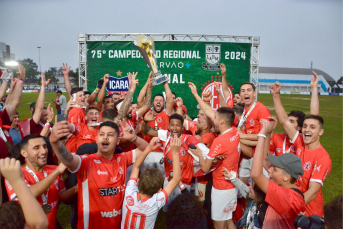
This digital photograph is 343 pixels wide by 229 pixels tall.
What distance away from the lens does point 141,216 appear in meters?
2.64

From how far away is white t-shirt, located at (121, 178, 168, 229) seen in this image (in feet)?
8.56

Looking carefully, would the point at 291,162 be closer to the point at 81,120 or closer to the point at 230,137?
the point at 230,137

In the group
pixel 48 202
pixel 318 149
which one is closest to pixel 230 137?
pixel 318 149

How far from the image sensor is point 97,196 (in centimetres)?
294

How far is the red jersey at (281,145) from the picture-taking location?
4.16 metres

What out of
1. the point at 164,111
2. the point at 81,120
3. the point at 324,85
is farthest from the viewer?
the point at 324,85

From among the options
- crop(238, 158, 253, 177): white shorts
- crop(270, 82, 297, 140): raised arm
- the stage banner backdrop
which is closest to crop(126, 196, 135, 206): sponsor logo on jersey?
crop(270, 82, 297, 140): raised arm

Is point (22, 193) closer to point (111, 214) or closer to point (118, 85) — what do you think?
point (111, 214)

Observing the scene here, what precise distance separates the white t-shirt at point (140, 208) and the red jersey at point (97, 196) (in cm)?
33

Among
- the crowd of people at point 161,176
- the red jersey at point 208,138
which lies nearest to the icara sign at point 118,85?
the crowd of people at point 161,176

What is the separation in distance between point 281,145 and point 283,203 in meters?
2.10

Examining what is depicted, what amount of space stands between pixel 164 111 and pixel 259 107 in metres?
2.54

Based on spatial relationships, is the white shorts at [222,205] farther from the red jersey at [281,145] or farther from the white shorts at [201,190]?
the red jersey at [281,145]

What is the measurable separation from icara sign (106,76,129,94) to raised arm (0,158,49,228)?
30.1 feet
